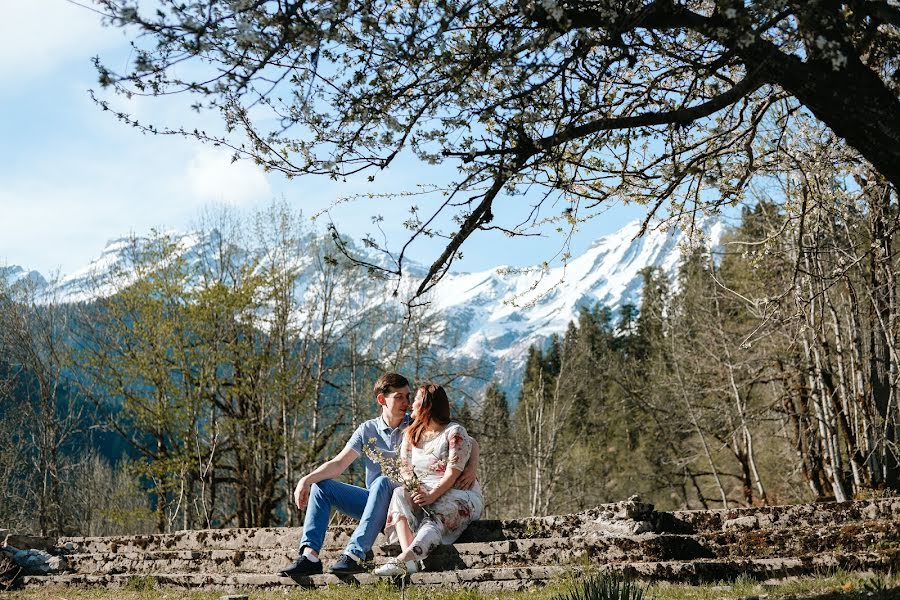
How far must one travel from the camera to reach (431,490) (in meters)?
6.75

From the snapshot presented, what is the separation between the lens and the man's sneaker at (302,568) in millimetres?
6641

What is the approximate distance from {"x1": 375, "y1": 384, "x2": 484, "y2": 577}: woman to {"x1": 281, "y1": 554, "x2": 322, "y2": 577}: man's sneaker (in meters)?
0.72

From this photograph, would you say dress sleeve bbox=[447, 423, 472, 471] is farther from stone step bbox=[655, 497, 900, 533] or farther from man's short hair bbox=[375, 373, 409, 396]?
stone step bbox=[655, 497, 900, 533]

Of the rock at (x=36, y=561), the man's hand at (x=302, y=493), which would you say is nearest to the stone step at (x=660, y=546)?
the man's hand at (x=302, y=493)

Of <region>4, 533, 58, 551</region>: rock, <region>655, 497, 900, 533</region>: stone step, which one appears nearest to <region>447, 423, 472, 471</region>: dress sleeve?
<region>655, 497, 900, 533</region>: stone step

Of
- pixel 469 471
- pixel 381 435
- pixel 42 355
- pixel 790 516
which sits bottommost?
pixel 790 516

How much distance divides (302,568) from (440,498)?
134cm

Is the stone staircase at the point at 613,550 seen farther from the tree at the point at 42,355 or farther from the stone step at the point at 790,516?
the tree at the point at 42,355

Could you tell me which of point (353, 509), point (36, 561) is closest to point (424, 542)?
point (353, 509)

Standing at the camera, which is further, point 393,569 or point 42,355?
point 42,355

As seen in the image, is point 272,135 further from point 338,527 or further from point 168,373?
point 168,373

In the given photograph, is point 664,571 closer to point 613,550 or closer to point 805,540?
point 613,550

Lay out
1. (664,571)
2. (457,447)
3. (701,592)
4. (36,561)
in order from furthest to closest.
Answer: (36,561) → (457,447) → (664,571) → (701,592)

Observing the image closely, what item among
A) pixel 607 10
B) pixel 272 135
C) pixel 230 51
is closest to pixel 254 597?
pixel 272 135
